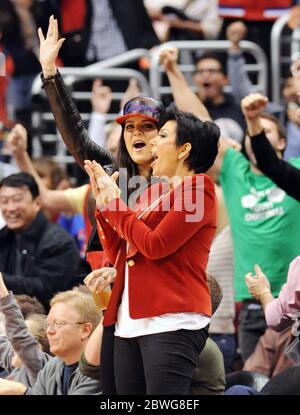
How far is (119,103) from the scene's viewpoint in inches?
414

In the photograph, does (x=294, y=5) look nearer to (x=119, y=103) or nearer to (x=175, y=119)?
(x=119, y=103)

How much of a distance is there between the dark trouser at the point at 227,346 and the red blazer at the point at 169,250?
2218mm

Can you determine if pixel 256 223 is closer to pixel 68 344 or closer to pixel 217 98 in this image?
pixel 68 344

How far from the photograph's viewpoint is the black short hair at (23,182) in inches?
306

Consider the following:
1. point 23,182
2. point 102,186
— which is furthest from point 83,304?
point 23,182

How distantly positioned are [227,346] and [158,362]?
2.51 metres

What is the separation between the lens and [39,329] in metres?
6.41

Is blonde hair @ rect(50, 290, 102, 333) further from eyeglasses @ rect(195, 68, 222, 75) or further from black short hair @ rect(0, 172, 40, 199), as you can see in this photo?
eyeglasses @ rect(195, 68, 222, 75)

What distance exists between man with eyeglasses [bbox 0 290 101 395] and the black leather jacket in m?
0.67

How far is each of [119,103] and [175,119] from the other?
5.32 meters

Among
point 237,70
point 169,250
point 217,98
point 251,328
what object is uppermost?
point 237,70

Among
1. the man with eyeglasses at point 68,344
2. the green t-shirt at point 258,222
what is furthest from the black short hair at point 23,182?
the man with eyeglasses at point 68,344

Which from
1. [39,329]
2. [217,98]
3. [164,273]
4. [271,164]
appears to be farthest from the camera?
→ [217,98]

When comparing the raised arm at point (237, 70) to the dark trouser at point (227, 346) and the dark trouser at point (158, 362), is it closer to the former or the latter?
the dark trouser at point (227, 346)
